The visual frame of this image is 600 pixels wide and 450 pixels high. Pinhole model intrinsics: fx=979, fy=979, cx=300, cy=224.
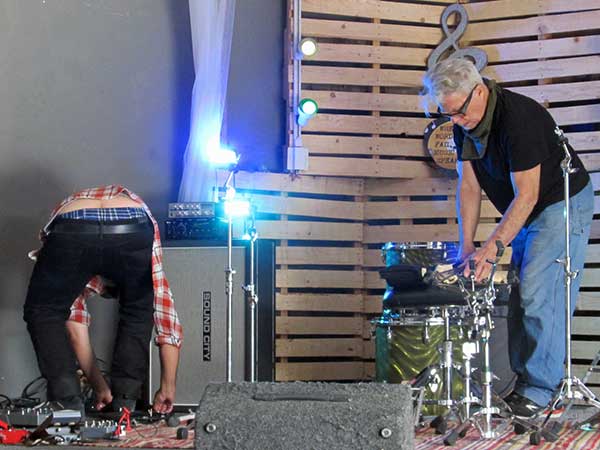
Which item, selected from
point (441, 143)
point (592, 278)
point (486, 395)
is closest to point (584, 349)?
point (592, 278)

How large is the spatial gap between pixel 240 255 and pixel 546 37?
294 cm

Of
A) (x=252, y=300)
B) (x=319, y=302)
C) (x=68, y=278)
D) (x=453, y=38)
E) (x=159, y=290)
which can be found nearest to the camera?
(x=68, y=278)

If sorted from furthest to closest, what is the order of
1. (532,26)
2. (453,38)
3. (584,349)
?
1. (453,38)
2. (532,26)
3. (584,349)

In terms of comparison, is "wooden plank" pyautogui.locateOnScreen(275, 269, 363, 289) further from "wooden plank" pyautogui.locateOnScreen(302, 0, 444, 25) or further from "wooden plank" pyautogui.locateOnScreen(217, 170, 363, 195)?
"wooden plank" pyautogui.locateOnScreen(302, 0, 444, 25)

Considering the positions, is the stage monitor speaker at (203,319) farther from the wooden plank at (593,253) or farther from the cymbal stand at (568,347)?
the wooden plank at (593,253)

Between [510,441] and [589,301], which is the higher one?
[589,301]

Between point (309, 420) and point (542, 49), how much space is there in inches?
189

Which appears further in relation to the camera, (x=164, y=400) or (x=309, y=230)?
(x=309, y=230)

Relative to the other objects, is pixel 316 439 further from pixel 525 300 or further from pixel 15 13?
pixel 15 13

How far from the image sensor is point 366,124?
6.77 meters

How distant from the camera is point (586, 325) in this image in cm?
635

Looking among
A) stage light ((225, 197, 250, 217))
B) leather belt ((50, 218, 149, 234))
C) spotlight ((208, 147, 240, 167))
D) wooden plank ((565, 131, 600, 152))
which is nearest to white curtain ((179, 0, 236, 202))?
spotlight ((208, 147, 240, 167))

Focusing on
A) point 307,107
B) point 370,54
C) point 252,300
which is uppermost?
point 370,54

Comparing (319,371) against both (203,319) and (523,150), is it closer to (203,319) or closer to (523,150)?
(203,319)
